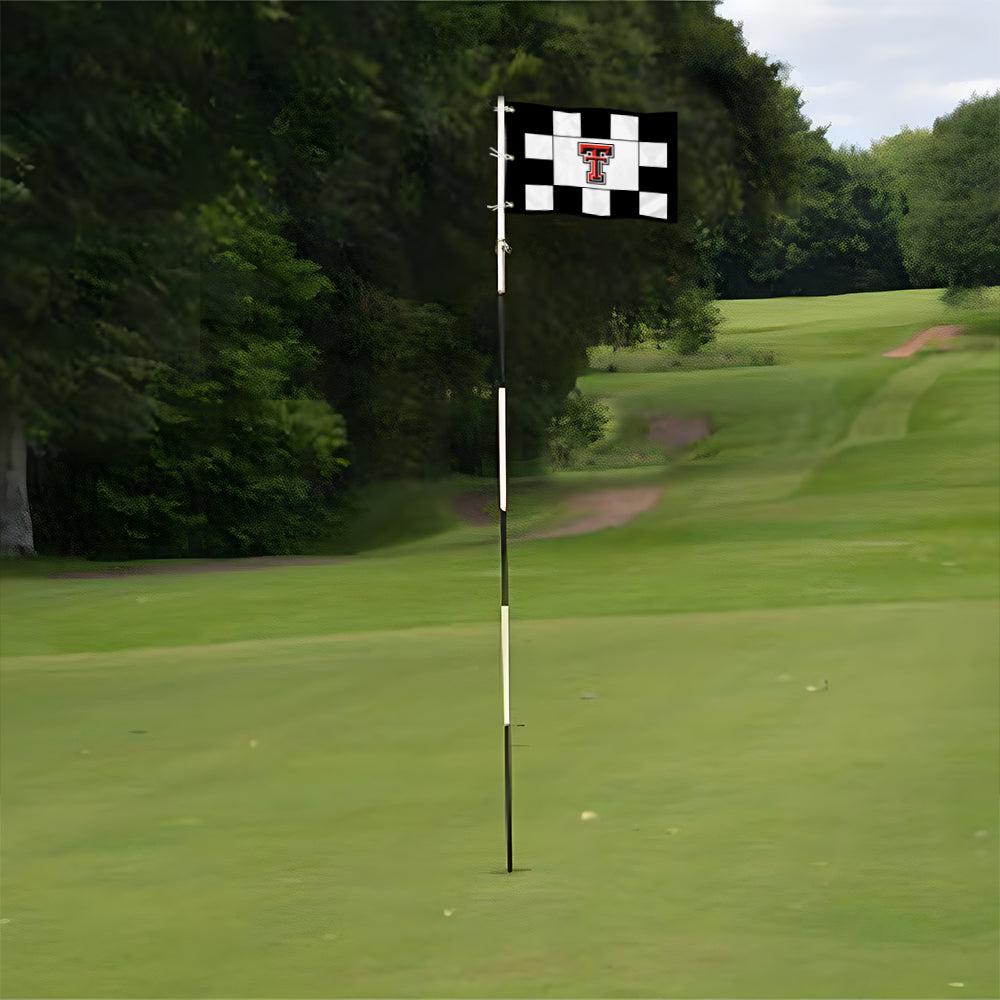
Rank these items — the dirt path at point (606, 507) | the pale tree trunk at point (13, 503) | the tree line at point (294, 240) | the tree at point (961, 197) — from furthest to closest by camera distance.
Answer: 1. the tree at point (961, 197)
2. the dirt path at point (606, 507)
3. the pale tree trunk at point (13, 503)
4. the tree line at point (294, 240)

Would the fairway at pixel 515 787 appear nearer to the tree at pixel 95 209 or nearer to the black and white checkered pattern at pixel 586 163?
the black and white checkered pattern at pixel 586 163

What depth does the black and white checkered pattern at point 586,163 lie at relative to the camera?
809 centimetres

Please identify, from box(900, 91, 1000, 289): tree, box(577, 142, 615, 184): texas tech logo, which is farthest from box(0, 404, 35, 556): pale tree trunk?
box(900, 91, 1000, 289): tree

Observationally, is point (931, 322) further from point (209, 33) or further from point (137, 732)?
point (137, 732)

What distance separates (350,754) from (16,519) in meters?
22.1

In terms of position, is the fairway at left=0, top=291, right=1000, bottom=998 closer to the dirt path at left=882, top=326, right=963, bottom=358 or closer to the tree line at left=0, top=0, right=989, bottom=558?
the tree line at left=0, top=0, right=989, bottom=558

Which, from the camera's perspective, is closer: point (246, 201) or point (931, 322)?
point (246, 201)

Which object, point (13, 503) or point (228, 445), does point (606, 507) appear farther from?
point (13, 503)

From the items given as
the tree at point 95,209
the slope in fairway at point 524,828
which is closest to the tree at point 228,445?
the tree at point 95,209

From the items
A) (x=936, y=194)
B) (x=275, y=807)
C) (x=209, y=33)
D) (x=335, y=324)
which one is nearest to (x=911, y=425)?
(x=335, y=324)

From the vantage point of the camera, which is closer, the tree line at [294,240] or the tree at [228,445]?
the tree line at [294,240]

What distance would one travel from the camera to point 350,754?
34.3ft

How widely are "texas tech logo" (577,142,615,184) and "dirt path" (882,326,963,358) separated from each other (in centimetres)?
5526

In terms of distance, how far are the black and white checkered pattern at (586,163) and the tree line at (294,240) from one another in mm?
15818
